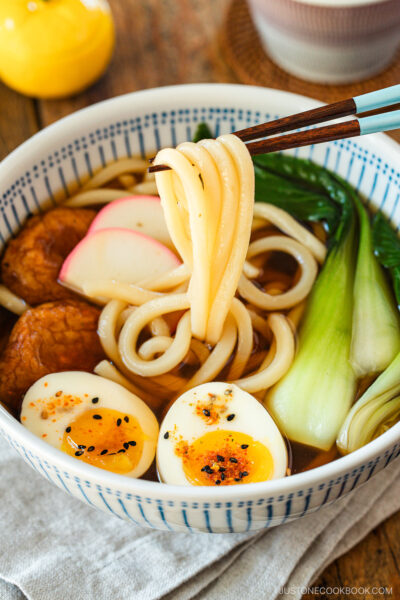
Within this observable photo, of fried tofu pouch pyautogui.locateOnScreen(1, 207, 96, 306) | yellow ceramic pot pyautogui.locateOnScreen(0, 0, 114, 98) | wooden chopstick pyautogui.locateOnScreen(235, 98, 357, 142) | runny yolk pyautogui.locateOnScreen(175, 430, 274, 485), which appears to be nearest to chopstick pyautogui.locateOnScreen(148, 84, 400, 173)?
wooden chopstick pyautogui.locateOnScreen(235, 98, 357, 142)

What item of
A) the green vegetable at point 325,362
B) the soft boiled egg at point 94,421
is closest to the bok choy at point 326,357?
the green vegetable at point 325,362

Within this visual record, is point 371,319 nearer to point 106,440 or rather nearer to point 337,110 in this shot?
point 337,110

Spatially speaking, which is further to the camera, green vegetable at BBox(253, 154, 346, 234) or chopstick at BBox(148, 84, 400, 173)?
green vegetable at BBox(253, 154, 346, 234)

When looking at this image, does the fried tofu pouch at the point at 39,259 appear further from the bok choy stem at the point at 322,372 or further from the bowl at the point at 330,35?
the bowl at the point at 330,35

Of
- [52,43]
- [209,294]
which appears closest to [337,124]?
[209,294]

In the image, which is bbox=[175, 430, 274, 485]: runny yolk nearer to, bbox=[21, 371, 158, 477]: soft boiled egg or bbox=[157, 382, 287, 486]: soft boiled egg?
bbox=[157, 382, 287, 486]: soft boiled egg

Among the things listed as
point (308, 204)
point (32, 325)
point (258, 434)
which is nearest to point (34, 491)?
point (32, 325)
